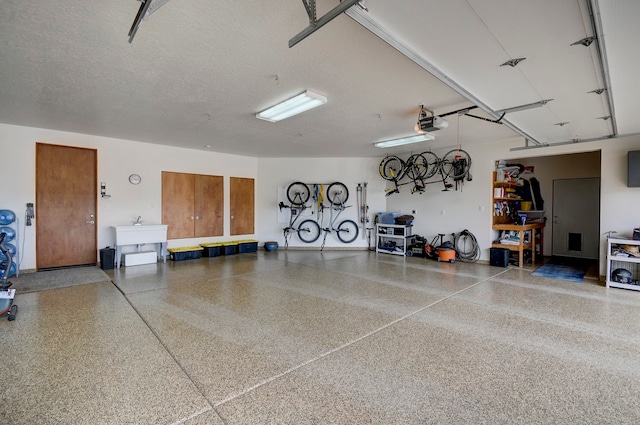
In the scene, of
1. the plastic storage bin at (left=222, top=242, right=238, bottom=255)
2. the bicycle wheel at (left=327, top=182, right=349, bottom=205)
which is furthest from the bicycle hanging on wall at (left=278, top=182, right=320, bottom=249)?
the plastic storage bin at (left=222, top=242, right=238, bottom=255)

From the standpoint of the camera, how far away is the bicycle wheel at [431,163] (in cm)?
754

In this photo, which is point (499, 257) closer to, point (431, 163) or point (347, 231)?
point (431, 163)

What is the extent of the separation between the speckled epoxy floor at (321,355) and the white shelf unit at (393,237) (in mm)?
3193

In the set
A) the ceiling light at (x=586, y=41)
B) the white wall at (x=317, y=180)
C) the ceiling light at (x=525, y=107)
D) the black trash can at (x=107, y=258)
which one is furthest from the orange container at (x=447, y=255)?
the black trash can at (x=107, y=258)

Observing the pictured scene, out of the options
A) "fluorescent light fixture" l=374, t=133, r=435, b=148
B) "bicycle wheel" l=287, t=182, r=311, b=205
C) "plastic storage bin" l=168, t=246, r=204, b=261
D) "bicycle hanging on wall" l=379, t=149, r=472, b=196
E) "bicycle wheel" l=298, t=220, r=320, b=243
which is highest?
"fluorescent light fixture" l=374, t=133, r=435, b=148

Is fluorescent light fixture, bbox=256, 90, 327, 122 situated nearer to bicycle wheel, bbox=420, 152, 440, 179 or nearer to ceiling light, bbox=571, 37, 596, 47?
ceiling light, bbox=571, 37, 596, 47

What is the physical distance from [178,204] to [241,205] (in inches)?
70.7

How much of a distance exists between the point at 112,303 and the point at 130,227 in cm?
293

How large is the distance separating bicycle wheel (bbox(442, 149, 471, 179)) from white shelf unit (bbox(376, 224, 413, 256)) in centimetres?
175

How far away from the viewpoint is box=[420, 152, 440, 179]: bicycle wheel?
754cm

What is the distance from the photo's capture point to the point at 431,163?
7.72 metres

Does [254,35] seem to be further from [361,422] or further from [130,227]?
[130,227]

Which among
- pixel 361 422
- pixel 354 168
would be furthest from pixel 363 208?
pixel 361 422

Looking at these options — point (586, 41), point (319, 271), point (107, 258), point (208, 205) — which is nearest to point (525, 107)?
point (586, 41)
